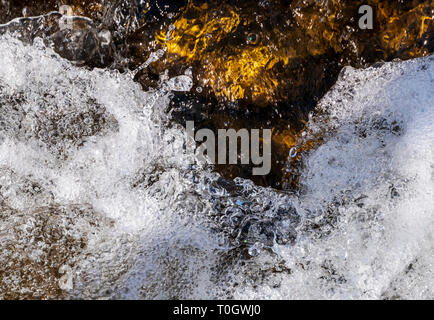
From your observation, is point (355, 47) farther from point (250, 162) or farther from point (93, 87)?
point (93, 87)

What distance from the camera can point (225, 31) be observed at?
1.71m

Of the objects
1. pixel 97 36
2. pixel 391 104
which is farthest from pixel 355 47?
pixel 97 36

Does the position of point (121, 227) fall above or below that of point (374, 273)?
above

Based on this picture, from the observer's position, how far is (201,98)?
172 centimetres

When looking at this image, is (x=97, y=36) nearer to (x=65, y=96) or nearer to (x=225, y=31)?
(x=65, y=96)

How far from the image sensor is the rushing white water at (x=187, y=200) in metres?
1.37

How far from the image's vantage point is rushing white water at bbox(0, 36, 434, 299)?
137cm

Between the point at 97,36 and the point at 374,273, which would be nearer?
the point at 374,273

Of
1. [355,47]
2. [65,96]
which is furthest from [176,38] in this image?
[355,47]

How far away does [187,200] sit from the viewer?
152 centimetres

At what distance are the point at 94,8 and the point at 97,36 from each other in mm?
151
